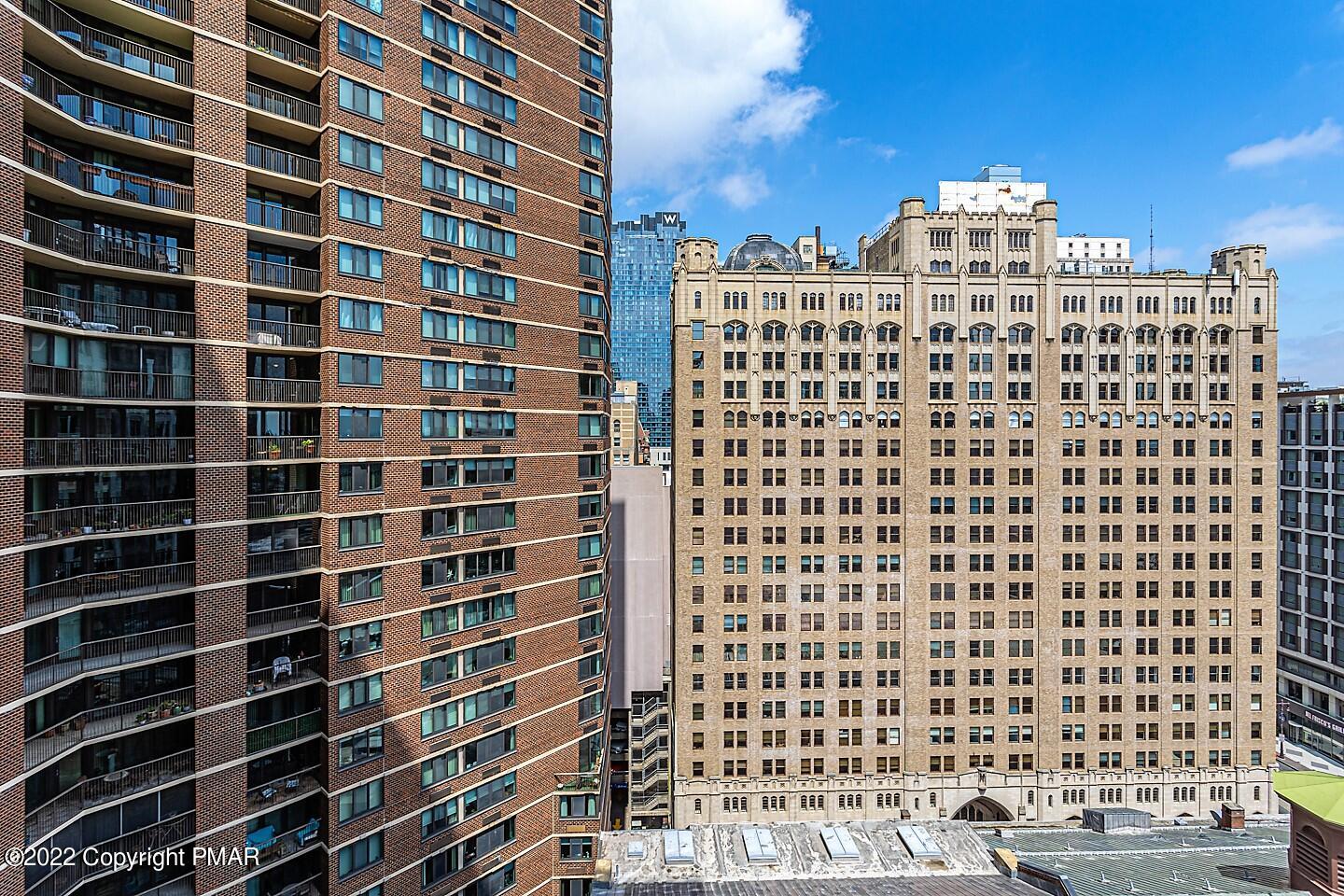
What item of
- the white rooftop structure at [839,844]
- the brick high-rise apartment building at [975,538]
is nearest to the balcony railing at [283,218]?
the brick high-rise apartment building at [975,538]

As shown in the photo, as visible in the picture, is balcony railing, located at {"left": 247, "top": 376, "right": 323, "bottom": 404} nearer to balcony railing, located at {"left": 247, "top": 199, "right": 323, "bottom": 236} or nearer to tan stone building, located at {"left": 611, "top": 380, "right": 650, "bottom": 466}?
balcony railing, located at {"left": 247, "top": 199, "right": 323, "bottom": 236}

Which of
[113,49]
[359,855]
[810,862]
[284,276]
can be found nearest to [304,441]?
[284,276]

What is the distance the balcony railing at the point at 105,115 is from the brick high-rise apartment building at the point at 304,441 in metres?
0.19

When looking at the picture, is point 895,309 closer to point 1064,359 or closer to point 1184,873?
point 1064,359

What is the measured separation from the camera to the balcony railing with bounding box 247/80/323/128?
118ft

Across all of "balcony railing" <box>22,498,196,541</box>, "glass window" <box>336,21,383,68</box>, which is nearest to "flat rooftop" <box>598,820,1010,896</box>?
"balcony railing" <box>22,498,196,541</box>

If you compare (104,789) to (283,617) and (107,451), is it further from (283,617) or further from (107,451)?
(107,451)

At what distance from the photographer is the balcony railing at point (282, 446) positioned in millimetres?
36156

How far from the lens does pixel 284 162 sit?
36.9 metres

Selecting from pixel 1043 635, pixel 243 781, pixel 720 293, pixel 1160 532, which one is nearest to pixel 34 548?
pixel 243 781

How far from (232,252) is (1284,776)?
63.9 m

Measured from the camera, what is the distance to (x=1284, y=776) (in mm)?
42375

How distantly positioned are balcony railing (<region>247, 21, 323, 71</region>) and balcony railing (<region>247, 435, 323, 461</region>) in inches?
747

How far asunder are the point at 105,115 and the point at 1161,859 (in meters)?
70.3
